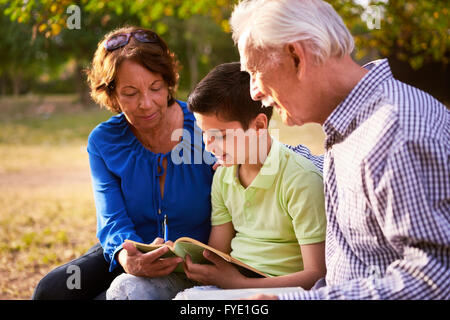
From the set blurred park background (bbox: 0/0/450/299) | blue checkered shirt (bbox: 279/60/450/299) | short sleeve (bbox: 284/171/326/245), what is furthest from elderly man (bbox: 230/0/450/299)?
blurred park background (bbox: 0/0/450/299)

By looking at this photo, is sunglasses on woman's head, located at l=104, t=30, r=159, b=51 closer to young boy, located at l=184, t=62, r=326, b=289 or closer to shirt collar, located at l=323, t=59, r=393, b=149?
young boy, located at l=184, t=62, r=326, b=289

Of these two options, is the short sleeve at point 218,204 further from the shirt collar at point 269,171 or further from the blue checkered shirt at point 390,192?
the blue checkered shirt at point 390,192

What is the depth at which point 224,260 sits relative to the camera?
228cm

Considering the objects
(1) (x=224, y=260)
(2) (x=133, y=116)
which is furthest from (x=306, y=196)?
(2) (x=133, y=116)

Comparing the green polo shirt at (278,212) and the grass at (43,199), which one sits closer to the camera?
the green polo shirt at (278,212)

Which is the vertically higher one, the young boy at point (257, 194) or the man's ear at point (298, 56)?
the man's ear at point (298, 56)

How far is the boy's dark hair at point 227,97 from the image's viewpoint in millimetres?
2389

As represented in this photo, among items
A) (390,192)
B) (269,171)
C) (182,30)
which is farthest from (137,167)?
(182,30)

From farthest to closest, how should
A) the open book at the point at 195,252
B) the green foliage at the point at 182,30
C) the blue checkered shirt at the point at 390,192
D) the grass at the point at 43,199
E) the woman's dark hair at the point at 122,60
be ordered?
the grass at the point at 43,199 → the green foliage at the point at 182,30 → the woman's dark hair at the point at 122,60 → the open book at the point at 195,252 → the blue checkered shirt at the point at 390,192

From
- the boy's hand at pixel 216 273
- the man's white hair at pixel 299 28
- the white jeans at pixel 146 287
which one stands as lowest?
the white jeans at pixel 146 287

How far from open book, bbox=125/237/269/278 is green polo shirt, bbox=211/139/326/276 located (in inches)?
5.0

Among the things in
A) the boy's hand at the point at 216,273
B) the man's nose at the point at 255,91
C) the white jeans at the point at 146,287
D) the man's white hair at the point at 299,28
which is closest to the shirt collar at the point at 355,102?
the man's white hair at the point at 299,28
